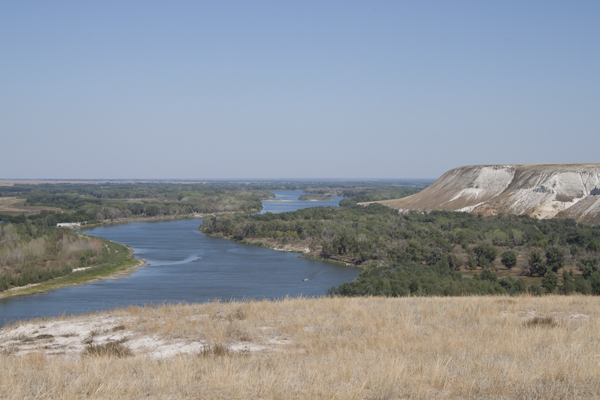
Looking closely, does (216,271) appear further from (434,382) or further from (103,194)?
(103,194)

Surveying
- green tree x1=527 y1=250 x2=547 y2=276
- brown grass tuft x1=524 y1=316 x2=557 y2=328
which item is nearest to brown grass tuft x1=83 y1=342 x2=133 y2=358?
brown grass tuft x1=524 y1=316 x2=557 y2=328

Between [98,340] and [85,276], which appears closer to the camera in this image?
[98,340]

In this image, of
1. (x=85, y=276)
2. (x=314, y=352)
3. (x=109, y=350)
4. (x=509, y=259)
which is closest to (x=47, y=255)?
(x=85, y=276)

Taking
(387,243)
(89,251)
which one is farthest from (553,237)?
(89,251)

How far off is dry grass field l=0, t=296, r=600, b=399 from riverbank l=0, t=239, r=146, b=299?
29.4 meters

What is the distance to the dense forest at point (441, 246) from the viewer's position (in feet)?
93.1

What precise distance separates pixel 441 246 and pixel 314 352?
47.4 meters

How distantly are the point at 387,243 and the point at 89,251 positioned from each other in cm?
3084

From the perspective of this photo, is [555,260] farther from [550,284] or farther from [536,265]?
[550,284]

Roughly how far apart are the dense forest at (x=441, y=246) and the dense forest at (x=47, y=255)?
22.2 m

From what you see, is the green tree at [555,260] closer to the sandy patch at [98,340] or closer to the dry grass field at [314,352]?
the dry grass field at [314,352]

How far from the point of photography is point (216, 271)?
43.2 metres

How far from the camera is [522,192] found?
75.7 meters

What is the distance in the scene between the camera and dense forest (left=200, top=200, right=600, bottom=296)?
2839 cm
